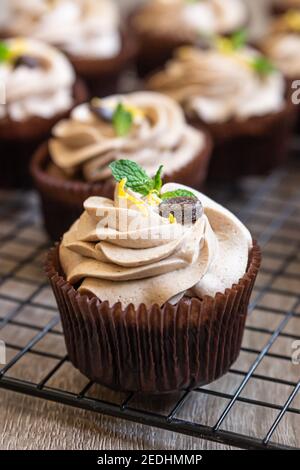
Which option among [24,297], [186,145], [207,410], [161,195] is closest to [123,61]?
[186,145]

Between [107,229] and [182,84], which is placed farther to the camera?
[182,84]

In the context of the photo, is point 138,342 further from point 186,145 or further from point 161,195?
point 186,145

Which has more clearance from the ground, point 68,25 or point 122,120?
point 122,120

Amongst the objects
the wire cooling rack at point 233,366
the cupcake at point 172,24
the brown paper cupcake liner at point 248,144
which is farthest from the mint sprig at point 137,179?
the cupcake at point 172,24

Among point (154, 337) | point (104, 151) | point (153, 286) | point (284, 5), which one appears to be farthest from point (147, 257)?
point (284, 5)

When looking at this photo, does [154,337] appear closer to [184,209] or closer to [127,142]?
[184,209]

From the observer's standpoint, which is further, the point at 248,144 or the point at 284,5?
the point at 284,5

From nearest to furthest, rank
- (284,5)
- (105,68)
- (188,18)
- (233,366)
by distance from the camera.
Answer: (233,366) → (105,68) → (188,18) → (284,5)

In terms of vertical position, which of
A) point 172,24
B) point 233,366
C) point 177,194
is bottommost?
point 233,366
